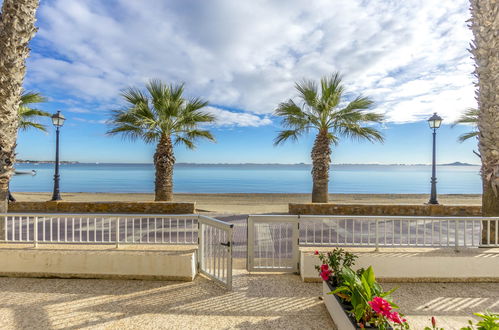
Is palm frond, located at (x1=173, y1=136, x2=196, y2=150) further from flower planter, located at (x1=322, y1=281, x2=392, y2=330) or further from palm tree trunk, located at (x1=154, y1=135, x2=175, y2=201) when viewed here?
flower planter, located at (x1=322, y1=281, x2=392, y2=330)

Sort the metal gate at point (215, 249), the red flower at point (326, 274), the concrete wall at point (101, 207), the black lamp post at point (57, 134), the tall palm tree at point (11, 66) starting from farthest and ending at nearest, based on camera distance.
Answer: the black lamp post at point (57, 134), the concrete wall at point (101, 207), the tall palm tree at point (11, 66), the metal gate at point (215, 249), the red flower at point (326, 274)

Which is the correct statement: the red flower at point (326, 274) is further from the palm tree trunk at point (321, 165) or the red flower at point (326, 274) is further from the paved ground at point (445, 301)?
the palm tree trunk at point (321, 165)

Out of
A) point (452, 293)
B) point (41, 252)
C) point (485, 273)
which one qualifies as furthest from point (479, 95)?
point (41, 252)

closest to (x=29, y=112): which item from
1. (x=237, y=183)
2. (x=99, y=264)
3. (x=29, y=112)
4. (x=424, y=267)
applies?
(x=29, y=112)

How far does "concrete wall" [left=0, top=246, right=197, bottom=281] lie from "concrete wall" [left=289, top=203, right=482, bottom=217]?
5.98 m

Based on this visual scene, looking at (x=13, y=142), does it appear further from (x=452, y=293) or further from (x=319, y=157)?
(x=319, y=157)

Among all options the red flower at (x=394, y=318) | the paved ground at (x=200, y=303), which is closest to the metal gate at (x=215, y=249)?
the paved ground at (x=200, y=303)

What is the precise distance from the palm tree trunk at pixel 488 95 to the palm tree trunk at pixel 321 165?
549 cm

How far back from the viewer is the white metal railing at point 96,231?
4.50 metres

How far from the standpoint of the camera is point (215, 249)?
428 centimetres

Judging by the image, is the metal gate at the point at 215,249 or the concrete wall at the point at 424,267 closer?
the metal gate at the point at 215,249

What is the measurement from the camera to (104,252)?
4.41 meters

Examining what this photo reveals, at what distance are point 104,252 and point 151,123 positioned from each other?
21.5 ft

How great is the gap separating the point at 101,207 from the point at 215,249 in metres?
7.48
